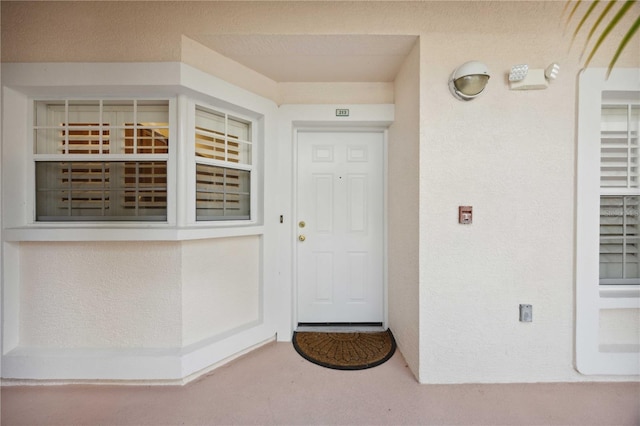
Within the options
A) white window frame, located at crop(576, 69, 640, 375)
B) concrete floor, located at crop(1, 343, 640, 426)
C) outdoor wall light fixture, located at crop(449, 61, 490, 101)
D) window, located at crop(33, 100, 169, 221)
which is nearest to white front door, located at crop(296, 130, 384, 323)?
concrete floor, located at crop(1, 343, 640, 426)

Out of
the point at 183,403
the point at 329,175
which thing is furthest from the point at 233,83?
the point at 183,403

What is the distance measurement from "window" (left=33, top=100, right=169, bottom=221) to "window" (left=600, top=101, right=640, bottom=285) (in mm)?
3290

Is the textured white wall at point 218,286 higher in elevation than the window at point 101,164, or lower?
lower

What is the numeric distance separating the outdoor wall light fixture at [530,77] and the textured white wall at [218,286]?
228 centimetres

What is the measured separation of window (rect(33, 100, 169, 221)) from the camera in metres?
2.07

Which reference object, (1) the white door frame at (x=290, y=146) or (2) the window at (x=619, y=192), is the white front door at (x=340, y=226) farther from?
(2) the window at (x=619, y=192)

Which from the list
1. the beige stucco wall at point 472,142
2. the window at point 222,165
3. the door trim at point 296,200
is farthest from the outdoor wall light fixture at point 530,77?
the window at point 222,165

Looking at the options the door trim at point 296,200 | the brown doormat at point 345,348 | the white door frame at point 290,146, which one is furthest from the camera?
the door trim at point 296,200

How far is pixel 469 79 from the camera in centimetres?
182

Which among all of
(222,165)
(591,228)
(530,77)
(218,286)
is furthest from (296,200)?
(591,228)

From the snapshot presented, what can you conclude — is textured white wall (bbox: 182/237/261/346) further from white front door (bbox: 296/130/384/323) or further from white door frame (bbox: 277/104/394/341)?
white front door (bbox: 296/130/384/323)

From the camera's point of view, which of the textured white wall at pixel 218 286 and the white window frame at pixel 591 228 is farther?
the textured white wall at pixel 218 286

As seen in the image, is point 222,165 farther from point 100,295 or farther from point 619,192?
point 619,192

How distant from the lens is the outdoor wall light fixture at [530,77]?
184cm
